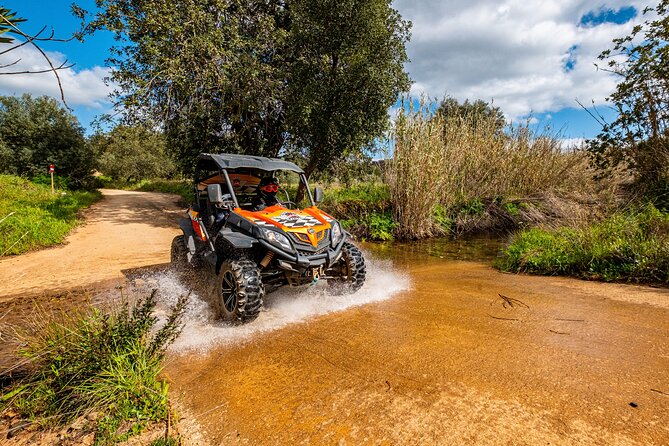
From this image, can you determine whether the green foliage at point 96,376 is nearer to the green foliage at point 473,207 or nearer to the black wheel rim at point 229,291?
the black wheel rim at point 229,291

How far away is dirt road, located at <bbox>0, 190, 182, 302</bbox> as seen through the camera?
602cm

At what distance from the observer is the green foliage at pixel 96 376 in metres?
2.25

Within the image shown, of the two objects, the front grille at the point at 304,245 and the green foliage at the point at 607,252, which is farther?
the green foliage at the point at 607,252

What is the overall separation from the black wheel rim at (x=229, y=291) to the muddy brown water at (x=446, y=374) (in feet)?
1.02

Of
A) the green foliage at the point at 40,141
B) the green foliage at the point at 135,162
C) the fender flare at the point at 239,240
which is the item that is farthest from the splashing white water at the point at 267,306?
the green foliage at the point at 135,162

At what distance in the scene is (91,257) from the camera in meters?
7.77

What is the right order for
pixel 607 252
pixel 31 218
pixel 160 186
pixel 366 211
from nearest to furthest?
pixel 607 252 < pixel 31 218 < pixel 366 211 < pixel 160 186

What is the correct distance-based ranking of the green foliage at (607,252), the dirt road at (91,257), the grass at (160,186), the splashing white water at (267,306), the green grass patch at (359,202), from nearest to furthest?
the splashing white water at (267,306)
the green foliage at (607,252)
the dirt road at (91,257)
the green grass patch at (359,202)
the grass at (160,186)

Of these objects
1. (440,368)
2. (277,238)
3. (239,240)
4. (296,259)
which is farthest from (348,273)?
(440,368)

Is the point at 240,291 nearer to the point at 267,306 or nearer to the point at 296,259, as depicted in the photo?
the point at 296,259

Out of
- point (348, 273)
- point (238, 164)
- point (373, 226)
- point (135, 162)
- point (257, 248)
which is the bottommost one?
point (348, 273)

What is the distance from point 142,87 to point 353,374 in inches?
412

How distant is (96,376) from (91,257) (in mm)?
6673

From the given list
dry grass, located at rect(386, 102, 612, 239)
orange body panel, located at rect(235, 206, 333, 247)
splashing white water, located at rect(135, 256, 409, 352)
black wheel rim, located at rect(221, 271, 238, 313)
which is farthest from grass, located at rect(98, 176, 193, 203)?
black wheel rim, located at rect(221, 271, 238, 313)
